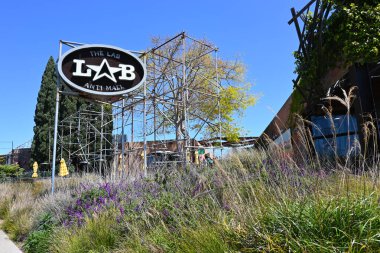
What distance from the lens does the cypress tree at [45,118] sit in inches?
1330

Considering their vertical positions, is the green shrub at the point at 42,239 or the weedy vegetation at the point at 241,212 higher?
the weedy vegetation at the point at 241,212

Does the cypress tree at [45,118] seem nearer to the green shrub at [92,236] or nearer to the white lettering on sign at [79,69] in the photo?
the white lettering on sign at [79,69]

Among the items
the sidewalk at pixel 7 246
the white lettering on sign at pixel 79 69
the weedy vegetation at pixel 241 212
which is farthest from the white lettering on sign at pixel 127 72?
the sidewalk at pixel 7 246

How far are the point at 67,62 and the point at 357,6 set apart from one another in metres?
8.15

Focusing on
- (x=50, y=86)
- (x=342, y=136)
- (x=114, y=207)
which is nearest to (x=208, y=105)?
(x=50, y=86)

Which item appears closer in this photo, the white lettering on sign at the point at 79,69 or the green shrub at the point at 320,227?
the green shrub at the point at 320,227

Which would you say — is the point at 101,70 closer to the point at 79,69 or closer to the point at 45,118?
the point at 79,69

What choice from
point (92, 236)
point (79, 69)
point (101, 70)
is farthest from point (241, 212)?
point (101, 70)

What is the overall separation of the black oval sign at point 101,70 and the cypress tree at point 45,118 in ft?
77.3

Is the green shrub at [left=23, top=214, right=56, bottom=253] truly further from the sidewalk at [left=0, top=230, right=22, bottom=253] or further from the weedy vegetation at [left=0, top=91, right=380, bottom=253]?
the sidewalk at [left=0, top=230, right=22, bottom=253]

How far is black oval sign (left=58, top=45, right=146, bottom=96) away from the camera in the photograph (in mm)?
11469

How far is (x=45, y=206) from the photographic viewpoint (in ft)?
27.2

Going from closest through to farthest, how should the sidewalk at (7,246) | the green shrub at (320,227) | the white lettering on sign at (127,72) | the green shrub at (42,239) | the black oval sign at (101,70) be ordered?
the green shrub at (320,227) → the green shrub at (42,239) → the sidewalk at (7,246) → the black oval sign at (101,70) → the white lettering on sign at (127,72)

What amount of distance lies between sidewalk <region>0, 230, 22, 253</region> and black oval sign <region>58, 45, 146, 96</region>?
479 centimetres
